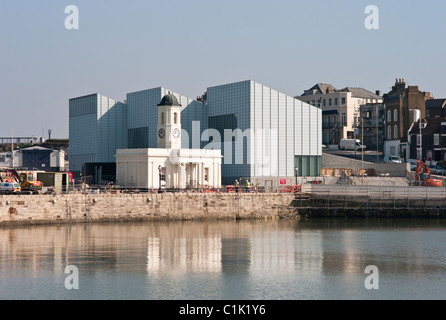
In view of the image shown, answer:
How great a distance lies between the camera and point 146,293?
4316 cm

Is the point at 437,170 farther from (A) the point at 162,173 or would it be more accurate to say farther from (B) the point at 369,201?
(A) the point at 162,173

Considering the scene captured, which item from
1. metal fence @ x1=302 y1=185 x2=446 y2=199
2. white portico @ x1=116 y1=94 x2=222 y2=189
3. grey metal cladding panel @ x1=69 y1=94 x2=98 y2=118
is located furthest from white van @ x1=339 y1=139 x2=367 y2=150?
metal fence @ x1=302 y1=185 x2=446 y2=199

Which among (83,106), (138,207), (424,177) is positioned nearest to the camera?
(138,207)

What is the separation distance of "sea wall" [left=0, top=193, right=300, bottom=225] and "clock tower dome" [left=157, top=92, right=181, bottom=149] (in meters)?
13.9

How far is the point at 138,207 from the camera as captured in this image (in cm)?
7769

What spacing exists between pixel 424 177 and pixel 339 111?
209ft

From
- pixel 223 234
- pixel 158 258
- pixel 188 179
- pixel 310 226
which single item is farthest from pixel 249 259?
pixel 188 179

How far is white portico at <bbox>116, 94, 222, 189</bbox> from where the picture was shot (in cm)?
9056

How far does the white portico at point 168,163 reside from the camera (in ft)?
297

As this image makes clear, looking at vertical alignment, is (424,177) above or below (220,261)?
above

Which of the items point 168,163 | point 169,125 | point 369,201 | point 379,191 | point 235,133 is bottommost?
point 369,201

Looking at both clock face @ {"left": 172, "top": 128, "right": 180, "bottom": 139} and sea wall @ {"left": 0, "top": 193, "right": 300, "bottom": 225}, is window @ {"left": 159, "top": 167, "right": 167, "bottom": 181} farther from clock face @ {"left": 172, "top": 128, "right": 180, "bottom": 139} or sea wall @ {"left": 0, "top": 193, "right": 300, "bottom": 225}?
sea wall @ {"left": 0, "top": 193, "right": 300, "bottom": 225}

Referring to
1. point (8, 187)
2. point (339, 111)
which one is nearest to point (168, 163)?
point (8, 187)

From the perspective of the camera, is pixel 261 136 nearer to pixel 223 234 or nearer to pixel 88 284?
pixel 223 234
